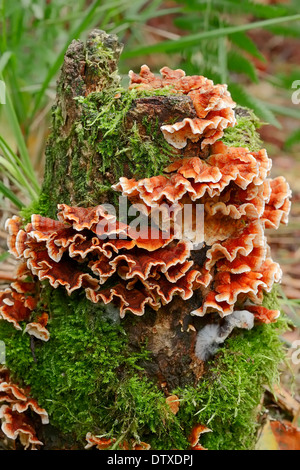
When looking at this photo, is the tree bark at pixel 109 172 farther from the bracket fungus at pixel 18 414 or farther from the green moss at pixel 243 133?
the bracket fungus at pixel 18 414

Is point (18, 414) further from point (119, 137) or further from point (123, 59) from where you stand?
point (123, 59)

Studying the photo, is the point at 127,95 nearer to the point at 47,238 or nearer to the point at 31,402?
the point at 47,238

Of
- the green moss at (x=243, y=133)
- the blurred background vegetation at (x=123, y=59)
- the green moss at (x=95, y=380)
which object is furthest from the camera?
the blurred background vegetation at (x=123, y=59)

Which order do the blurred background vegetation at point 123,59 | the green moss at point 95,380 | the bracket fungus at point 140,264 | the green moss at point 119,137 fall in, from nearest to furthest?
1. the bracket fungus at point 140,264
2. the green moss at point 119,137
3. the green moss at point 95,380
4. the blurred background vegetation at point 123,59

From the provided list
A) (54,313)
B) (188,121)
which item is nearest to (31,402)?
(54,313)

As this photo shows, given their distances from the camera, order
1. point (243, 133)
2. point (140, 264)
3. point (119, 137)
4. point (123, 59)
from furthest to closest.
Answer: point (123, 59), point (243, 133), point (119, 137), point (140, 264)

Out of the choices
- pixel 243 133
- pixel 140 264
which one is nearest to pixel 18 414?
pixel 140 264

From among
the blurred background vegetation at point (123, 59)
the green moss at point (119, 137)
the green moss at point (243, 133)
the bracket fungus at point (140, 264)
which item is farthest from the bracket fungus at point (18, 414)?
the green moss at point (243, 133)
